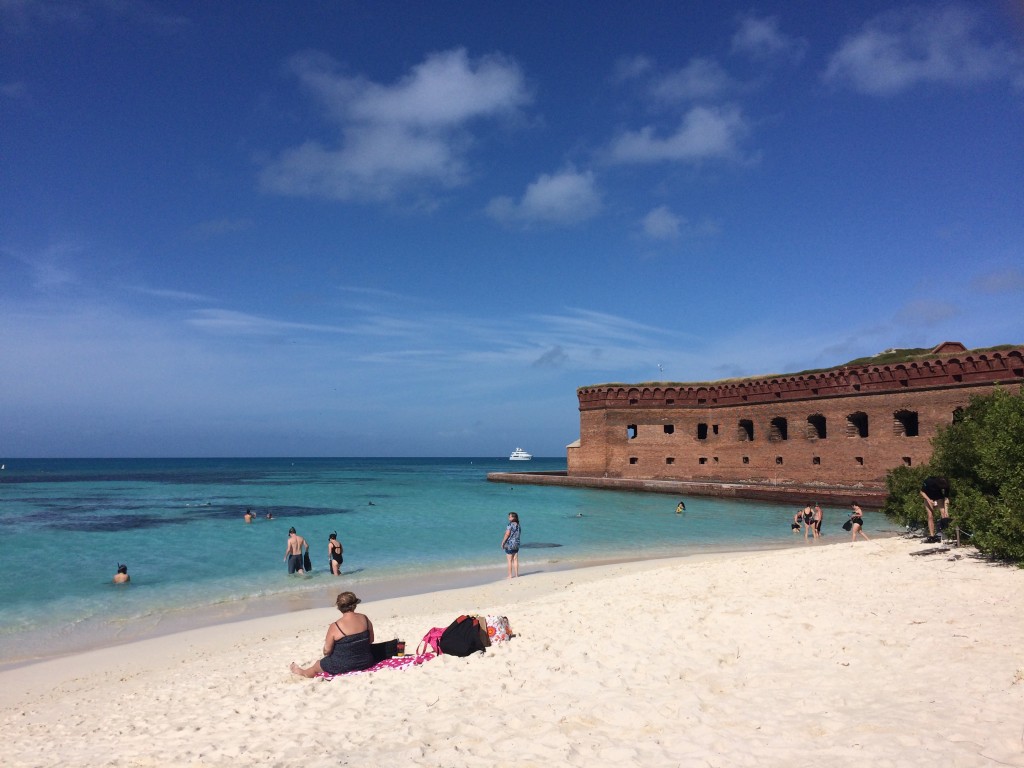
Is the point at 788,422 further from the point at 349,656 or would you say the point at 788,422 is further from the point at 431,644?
the point at 349,656

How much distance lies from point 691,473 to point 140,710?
1400 inches

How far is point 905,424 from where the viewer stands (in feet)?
100

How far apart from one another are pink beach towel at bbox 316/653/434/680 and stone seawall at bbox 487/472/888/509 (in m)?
23.8

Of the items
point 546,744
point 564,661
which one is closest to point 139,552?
point 564,661

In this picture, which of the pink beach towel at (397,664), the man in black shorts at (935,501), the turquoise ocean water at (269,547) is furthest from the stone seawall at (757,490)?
the pink beach towel at (397,664)

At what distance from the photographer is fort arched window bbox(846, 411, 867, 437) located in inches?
1230

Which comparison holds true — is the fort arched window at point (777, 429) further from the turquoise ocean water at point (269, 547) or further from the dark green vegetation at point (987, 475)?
the dark green vegetation at point (987, 475)

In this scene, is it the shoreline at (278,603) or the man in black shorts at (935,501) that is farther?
the man in black shorts at (935,501)

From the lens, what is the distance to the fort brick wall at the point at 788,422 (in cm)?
2814

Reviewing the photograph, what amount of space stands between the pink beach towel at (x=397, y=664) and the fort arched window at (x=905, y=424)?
97.2 ft

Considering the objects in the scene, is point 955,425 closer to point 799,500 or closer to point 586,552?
point 586,552

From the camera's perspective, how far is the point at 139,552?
17594 mm

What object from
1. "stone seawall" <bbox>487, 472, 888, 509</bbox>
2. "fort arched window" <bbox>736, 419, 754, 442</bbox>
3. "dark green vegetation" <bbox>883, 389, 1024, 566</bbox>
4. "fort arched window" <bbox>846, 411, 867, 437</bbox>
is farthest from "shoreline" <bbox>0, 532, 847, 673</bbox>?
"fort arched window" <bbox>736, 419, 754, 442</bbox>

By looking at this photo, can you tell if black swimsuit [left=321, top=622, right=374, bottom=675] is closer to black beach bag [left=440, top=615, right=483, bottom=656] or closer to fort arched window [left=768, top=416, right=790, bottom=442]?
black beach bag [left=440, top=615, right=483, bottom=656]
